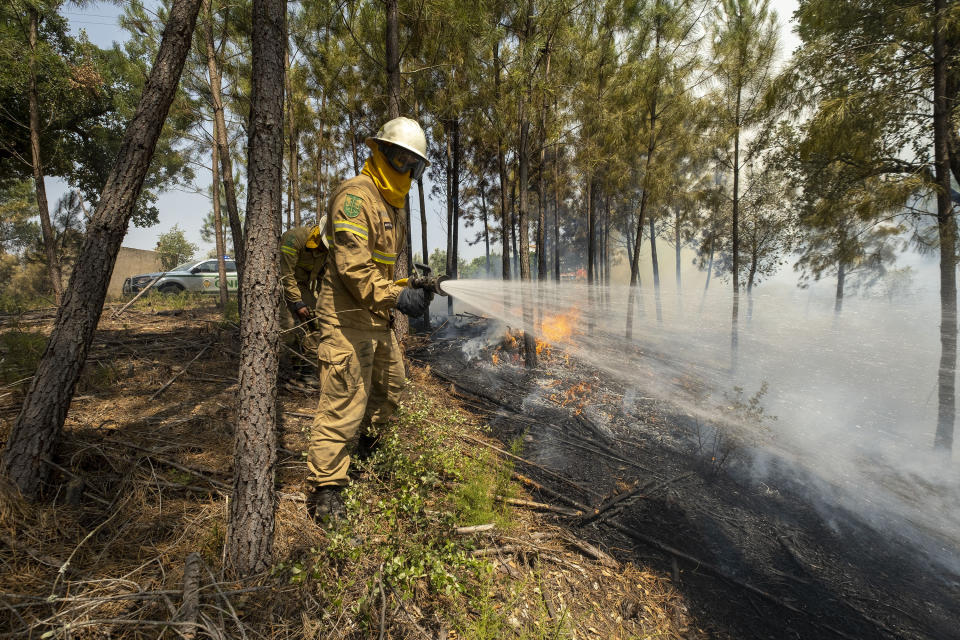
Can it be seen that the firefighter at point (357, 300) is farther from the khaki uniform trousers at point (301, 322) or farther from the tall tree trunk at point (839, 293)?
the tall tree trunk at point (839, 293)

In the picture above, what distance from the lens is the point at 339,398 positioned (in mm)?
2373

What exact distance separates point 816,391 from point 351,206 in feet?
26.5

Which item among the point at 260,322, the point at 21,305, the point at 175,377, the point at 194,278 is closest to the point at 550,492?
the point at 260,322

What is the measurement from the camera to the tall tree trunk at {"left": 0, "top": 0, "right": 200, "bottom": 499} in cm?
198

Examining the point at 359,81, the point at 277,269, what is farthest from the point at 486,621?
the point at 359,81

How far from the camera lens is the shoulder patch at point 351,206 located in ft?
7.91

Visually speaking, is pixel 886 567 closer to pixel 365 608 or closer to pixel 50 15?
pixel 365 608

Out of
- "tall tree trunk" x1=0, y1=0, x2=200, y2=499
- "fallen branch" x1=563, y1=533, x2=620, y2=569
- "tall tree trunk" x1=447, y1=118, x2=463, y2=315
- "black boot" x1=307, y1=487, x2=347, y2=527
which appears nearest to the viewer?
"tall tree trunk" x1=0, y1=0, x2=200, y2=499

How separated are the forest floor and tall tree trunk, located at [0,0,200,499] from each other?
5.1 inches

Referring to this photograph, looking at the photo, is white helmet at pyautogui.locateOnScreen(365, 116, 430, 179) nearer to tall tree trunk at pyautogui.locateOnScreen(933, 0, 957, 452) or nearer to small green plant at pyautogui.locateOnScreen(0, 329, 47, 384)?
small green plant at pyautogui.locateOnScreen(0, 329, 47, 384)

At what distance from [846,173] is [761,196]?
573 centimetres

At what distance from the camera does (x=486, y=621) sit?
1845mm

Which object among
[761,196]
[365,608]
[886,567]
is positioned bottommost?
[886,567]

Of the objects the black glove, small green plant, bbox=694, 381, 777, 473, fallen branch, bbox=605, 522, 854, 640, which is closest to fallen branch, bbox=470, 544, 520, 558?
fallen branch, bbox=605, 522, 854, 640
